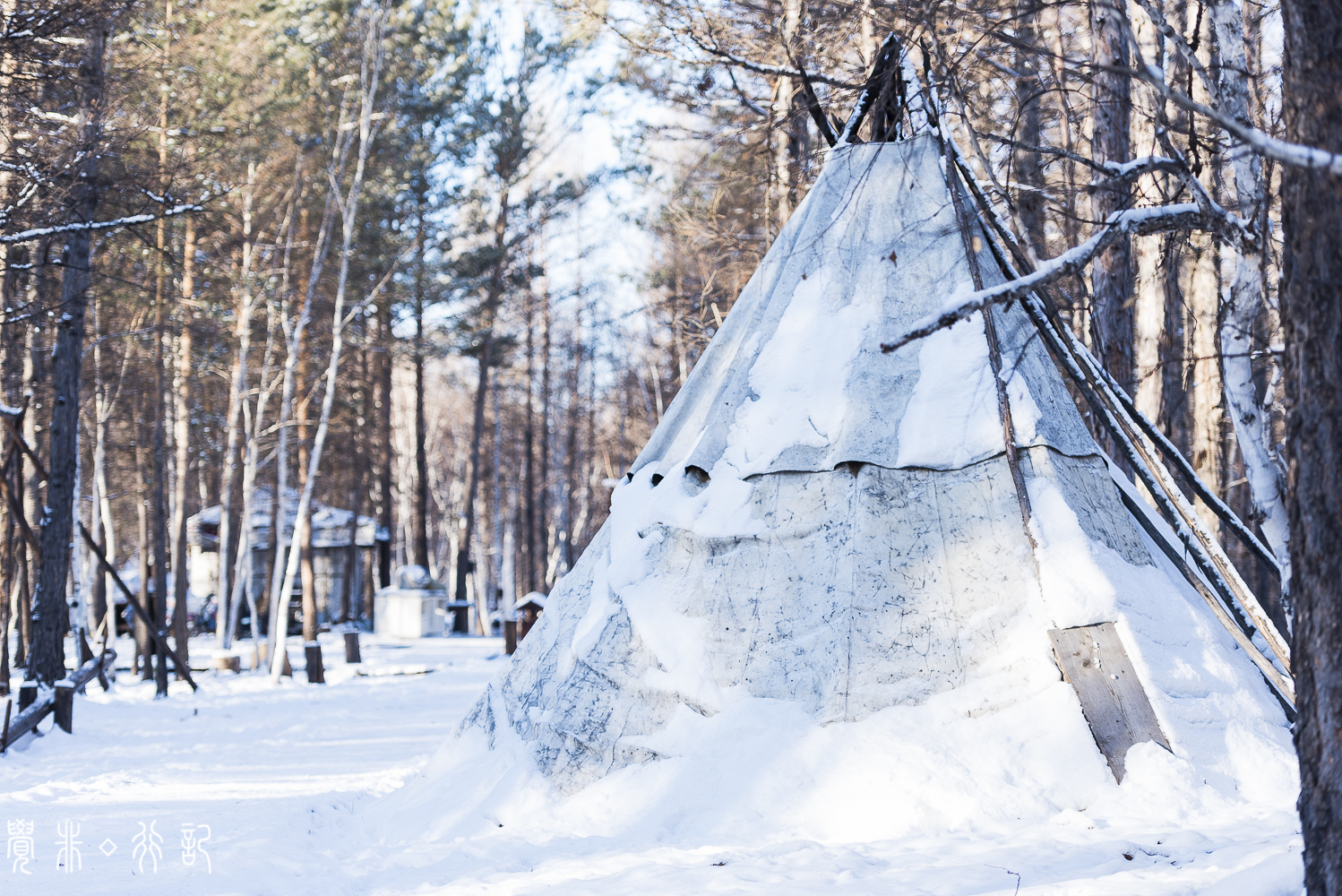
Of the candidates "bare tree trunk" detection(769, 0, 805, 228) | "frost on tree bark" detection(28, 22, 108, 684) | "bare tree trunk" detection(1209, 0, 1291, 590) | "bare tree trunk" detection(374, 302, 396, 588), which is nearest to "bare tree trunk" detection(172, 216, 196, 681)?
"frost on tree bark" detection(28, 22, 108, 684)

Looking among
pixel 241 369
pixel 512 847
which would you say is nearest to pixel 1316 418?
pixel 512 847

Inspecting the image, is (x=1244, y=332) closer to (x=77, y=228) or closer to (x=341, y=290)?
(x=77, y=228)

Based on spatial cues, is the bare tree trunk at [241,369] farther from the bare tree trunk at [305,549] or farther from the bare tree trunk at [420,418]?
the bare tree trunk at [420,418]

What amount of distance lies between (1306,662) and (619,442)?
1091 inches

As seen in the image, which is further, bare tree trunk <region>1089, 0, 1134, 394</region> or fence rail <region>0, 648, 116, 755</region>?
fence rail <region>0, 648, 116, 755</region>

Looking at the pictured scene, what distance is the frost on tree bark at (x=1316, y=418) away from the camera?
2605mm

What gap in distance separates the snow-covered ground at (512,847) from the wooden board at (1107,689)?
0.54ft

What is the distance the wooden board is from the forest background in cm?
85

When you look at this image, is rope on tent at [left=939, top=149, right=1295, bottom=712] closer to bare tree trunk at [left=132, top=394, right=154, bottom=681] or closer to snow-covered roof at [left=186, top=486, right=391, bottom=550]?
bare tree trunk at [left=132, top=394, right=154, bottom=681]

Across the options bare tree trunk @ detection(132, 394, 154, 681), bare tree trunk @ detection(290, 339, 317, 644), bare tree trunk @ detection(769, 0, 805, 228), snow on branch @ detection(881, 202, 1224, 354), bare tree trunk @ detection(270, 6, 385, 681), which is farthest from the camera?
bare tree trunk @ detection(290, 339, 317, 644)

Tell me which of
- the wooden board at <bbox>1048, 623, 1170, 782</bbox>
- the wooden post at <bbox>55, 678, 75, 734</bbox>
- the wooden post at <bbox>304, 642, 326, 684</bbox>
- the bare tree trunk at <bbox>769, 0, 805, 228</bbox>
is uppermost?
the bare tree trunk at <bbox>769, 0, 805, 228</bbox>

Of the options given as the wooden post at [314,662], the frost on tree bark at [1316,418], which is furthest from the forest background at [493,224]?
the wooden post at [314,662]

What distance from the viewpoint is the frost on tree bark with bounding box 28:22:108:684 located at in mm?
10070

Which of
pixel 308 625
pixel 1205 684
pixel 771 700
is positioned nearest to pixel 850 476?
pixel 771 700
